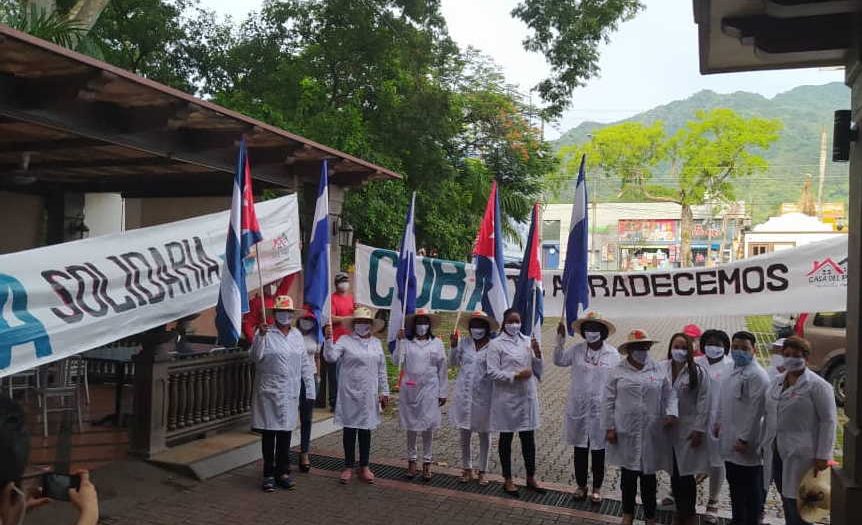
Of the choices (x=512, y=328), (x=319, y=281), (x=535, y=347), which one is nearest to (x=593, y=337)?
(x=535, y=347)

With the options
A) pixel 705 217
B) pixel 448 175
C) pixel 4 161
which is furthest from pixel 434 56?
pixel 705 217

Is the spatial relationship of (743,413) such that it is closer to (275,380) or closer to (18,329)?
(275,380)

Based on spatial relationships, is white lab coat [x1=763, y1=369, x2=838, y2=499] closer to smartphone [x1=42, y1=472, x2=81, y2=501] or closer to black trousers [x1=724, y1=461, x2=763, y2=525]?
black trousers [x1=724, y1=461, x2=763, y2=525]

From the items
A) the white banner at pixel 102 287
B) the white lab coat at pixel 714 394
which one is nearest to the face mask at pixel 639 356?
the white lab coat at pixel 714 394

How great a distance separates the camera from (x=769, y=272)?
777 cm

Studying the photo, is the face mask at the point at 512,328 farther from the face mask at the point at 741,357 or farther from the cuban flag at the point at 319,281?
the face mask at the point at 741,357

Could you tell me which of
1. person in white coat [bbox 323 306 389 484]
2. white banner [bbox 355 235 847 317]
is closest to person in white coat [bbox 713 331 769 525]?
white banner [bbox 355 235 847 317]

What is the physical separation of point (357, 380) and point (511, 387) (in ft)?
5.30

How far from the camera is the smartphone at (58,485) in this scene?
7.75 feet

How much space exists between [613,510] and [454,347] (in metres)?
2.29

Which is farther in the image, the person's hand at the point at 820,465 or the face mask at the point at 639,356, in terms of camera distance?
the face mask at the point at 639,356

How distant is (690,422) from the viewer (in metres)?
6.32

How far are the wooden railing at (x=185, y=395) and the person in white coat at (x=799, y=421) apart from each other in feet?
18.8

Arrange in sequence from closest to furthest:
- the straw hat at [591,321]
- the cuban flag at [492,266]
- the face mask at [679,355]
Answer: the face mask at [679,355] < the straw hat at [591,321] < the cuban flag at [492,266]
